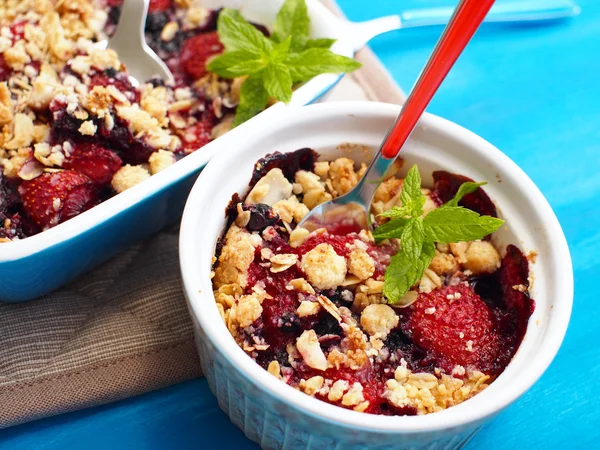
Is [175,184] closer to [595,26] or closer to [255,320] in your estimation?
[255,320]

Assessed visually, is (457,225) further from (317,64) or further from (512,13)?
(512,13)

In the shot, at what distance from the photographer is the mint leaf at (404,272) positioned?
1.24m

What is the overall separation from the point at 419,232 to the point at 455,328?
18cm

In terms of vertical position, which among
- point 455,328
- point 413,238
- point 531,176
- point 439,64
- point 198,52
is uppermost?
point 439,64

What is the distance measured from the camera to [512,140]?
1911mm

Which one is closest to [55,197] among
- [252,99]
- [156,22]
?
[252,99]

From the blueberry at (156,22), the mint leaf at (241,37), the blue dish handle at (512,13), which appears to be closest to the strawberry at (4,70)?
the blueberry at (156,22)

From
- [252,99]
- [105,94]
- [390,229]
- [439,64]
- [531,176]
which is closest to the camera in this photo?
[439,64]

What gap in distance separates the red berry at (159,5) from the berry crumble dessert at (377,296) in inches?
24.2

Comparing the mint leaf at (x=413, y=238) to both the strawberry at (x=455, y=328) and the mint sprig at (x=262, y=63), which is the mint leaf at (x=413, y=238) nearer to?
the strawberry at (x=455, y=328)

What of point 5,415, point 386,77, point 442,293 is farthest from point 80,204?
point 386,77

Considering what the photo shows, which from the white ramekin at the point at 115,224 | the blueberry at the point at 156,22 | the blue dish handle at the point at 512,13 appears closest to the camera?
the white ramekin at the point at 115,224

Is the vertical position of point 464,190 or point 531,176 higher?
point 464,190

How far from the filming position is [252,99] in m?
1.55
